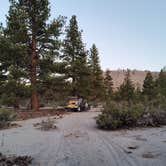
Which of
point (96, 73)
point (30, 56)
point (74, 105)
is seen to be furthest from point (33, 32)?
point (96, 73)

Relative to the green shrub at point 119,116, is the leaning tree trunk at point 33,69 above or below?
above

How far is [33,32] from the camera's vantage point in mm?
25953

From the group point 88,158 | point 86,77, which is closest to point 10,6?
point 86,77

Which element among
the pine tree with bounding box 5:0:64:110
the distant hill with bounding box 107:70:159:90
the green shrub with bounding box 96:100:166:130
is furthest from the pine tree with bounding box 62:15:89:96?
the distant hill with bounding box 107:70:159:90

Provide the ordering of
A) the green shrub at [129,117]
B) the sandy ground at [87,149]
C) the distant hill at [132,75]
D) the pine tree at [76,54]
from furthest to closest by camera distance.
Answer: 1. the distant hill at [132,75]
2. the pine tree at [76,54]
3. the green shrub at [129,117]
4. the sandy ground at [87,149]

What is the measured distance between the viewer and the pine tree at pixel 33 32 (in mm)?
24844

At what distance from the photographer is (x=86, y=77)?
3653cm

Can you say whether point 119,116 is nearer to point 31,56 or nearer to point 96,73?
point 31,56

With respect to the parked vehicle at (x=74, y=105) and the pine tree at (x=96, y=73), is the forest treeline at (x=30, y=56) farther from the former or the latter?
the pine tree at (x=96, y=73)

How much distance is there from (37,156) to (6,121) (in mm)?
7988

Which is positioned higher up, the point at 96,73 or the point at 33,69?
the point at 96,73

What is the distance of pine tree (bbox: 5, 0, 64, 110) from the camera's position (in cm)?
2484

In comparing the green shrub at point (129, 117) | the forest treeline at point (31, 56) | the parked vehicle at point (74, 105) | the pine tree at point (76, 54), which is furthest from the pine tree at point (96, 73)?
the green shrub at point (129, 117)

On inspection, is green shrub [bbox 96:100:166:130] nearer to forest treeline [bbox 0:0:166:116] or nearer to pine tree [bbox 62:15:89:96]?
forest treeline [bbox 0:0:166:116]
